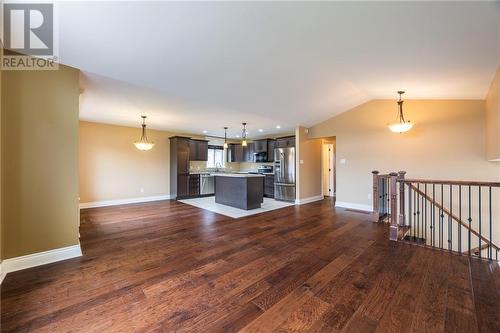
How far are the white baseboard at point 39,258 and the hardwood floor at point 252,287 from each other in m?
0.10

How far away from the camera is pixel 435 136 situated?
186 inches

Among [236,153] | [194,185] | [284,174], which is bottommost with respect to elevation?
[194,185]

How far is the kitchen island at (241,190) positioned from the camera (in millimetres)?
5691

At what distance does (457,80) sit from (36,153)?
6.17 m

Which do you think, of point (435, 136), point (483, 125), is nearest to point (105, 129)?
point (435, 136)

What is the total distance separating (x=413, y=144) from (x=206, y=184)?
6.39 m

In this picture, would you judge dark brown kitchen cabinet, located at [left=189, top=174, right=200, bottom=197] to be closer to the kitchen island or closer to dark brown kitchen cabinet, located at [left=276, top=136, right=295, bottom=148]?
the kitchen island

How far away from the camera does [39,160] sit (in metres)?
2.62

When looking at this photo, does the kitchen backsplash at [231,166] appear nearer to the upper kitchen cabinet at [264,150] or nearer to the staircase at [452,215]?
the upper kitchen cabinet at [264,150]

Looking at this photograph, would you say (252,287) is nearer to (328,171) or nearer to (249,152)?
(328,171)

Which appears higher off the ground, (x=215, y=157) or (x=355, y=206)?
(x=215, y=157)

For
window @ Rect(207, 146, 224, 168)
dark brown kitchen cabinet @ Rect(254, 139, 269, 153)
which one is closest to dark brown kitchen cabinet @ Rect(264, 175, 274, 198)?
dark brown kitchen cabinet @ Rect(254, 139, 269, 153)

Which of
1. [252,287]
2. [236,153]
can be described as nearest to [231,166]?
[236,153]

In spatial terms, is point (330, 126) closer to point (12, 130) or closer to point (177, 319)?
point (177, 319)
